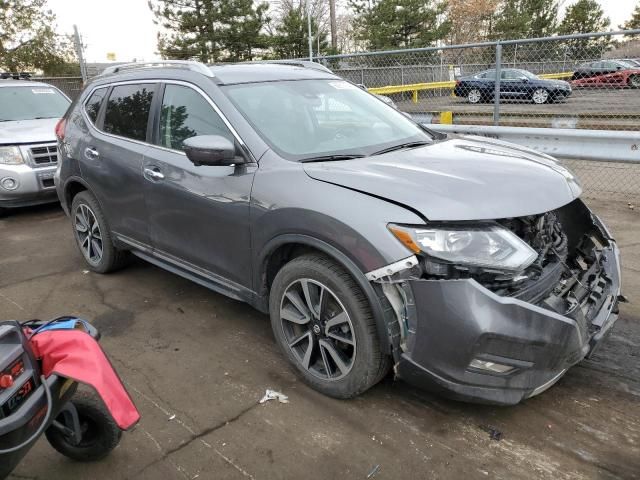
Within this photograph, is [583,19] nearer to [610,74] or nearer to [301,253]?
[610,74]

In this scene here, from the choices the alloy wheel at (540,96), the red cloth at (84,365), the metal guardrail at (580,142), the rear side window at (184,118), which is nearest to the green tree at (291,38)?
the alloy wheel at (540,96)

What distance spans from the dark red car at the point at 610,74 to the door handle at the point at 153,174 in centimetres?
678

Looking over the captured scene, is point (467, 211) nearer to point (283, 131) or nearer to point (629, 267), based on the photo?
point (283, 131)

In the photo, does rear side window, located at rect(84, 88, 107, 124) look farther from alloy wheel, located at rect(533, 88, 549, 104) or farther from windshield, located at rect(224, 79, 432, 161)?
alloy wheel, located at rect(533, 88, 549, 104)

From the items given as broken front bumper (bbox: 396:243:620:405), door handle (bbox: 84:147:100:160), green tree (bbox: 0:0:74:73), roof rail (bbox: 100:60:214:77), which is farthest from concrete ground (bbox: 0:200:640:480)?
green tree (bbox: 0:0:74:73)

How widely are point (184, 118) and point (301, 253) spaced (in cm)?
140

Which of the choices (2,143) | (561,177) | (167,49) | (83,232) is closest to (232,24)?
(167,49)

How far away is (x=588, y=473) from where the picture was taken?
7.86ft

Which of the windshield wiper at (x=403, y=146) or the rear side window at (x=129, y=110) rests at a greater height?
the rear side window at (x=129, y=110)

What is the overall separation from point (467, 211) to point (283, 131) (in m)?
1.35

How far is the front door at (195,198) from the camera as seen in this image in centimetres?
321

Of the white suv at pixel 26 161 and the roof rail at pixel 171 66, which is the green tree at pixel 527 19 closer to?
the white suv at pixel 26 161

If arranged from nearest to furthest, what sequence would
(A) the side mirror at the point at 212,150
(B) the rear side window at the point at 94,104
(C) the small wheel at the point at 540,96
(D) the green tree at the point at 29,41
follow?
1. (A) the side mirror at the point at 212,150
2. (B) the rear side window at the point at 94,104
3. (C) the small wheel at the point at 540,96
4. (D) the green tree at the point at 29,41

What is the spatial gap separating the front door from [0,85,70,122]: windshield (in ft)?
17.3
